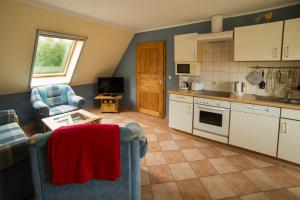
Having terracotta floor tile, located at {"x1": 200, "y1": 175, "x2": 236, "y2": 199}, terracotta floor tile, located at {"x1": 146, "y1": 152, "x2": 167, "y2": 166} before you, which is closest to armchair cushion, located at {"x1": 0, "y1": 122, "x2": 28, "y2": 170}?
terracotta floor tile, located at {"x1": 146, "y1": 152, "x2": 167, "y2": 166}

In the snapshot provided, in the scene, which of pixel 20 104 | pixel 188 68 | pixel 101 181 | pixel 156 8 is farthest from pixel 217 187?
pixel 20 104

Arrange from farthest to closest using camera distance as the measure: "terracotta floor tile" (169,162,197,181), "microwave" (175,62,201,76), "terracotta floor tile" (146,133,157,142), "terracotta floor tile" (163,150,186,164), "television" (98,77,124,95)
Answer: "television" (98,77,124,95)
"microwave" (175,62,201,76)
"terracotta floor tile" (146,133,157,142)
"terracotta floor tile" (163,150,186,164)
"terracotta floor tile" (169,162,197,181)

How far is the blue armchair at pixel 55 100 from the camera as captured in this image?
374cm

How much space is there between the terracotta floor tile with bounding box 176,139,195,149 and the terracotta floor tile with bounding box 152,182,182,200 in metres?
1.06

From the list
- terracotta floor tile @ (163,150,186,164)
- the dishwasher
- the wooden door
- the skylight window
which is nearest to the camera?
the dishwasher

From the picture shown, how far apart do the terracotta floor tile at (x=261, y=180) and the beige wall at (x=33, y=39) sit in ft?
13.0

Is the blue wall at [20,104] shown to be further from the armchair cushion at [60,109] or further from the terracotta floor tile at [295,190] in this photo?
the terracotta floor tile at [295,190]

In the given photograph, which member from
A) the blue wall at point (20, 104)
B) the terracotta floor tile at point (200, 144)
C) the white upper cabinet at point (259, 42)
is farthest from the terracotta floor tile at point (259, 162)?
the blue wall at point (20, 104)

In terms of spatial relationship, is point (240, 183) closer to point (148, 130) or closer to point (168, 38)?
point (148, 130)

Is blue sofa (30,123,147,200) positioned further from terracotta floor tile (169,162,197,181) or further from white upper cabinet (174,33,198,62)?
white upper cabinet (174,33,198,62)

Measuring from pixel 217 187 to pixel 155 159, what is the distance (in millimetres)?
965

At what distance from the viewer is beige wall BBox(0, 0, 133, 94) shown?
290cm

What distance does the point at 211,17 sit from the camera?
3436mm

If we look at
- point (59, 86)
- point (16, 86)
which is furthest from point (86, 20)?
point (16, 86)
